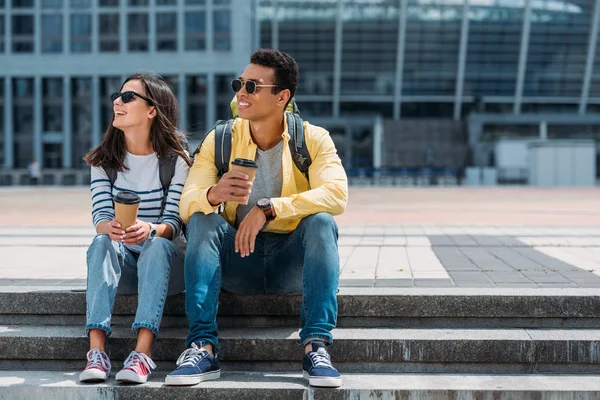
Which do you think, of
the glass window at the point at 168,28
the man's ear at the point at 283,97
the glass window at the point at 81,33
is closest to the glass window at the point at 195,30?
the glass window at the point at 168,28

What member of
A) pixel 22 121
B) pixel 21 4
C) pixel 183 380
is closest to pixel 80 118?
pixel 22 121

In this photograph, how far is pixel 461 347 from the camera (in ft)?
13.7

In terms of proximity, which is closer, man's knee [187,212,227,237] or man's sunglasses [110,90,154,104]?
man's knee [187,212,227,237]

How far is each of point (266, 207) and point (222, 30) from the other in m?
52.8

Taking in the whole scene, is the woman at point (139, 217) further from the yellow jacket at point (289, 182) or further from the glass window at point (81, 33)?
the glass window at point (81, 33)

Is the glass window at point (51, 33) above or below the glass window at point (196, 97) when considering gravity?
above

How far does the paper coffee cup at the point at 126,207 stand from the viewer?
3.88 metres

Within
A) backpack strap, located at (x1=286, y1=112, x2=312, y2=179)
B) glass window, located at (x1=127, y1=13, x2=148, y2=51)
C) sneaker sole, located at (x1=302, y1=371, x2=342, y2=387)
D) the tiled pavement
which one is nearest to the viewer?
sneaker sole, located at (x1=302, y1=371, x2=342, y2=387)

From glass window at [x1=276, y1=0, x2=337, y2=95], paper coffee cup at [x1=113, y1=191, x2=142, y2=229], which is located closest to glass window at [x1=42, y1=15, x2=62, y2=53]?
glass window at [x1=276, y1=0, x2=337, y2=95]

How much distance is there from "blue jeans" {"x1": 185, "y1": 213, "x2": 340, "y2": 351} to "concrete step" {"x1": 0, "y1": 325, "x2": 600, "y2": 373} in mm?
291

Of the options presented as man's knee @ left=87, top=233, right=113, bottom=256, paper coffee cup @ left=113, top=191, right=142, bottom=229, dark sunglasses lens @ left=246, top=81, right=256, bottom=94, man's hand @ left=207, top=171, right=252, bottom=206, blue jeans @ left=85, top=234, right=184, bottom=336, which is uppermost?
dark sunglasses lens @ left=246, top=81, right=256, bottom=94

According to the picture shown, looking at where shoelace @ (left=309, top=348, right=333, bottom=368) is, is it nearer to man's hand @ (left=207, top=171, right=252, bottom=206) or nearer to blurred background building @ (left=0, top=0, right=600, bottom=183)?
man's hand @ (left=207, top=171, right=252, bottom=206)

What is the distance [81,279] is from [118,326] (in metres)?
1.21

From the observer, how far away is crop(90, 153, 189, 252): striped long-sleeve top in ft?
14.6
